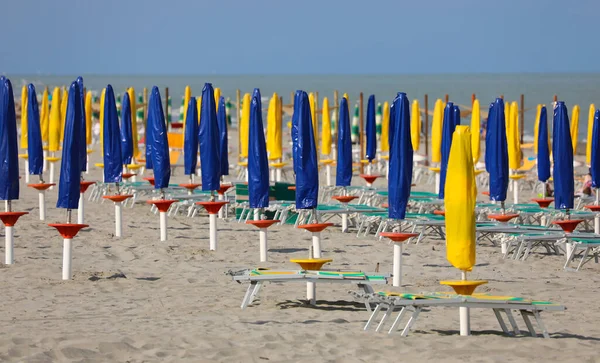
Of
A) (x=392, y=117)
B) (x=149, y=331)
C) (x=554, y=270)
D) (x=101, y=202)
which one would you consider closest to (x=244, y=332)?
(x=149, y=331)

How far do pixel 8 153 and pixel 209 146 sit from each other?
248 centimetres

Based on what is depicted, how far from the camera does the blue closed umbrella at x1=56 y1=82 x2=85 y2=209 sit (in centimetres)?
1060

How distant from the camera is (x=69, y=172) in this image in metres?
10.6

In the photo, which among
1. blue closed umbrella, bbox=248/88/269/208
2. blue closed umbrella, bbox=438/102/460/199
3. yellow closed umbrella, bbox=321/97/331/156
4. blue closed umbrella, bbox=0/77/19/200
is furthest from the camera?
yellow closed umbrella, bbox=321/97/331/156

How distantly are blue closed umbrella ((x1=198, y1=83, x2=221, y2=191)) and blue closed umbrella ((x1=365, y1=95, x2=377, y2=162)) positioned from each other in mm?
4537

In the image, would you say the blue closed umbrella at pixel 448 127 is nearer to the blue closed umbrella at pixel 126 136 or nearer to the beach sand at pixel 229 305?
the beach sand at pixel 229 305

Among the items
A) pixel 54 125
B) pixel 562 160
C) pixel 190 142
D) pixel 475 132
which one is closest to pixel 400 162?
pixel 562 160

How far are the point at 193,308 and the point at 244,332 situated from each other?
1.22m

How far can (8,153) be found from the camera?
11078 millimetres

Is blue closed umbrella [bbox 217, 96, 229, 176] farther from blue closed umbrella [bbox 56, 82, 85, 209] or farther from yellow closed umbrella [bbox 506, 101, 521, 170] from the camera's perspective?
yellow closed umbrella [bbox 506, 101, 521, 170]

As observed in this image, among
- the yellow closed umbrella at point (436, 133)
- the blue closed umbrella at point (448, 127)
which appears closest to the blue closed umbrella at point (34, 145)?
the blue closed umbrella at point (448, 127)

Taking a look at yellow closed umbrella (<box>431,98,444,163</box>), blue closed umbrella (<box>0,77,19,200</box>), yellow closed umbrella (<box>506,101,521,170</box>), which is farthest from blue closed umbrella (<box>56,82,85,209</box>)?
yellow closed umbrella (<box>431,98,444,163</box>)

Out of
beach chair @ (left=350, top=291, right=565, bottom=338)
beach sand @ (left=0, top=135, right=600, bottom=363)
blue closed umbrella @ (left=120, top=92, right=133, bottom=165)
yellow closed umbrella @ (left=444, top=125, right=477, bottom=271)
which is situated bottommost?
beach sand @ (left=0, top=135, right=600, bottom=363)

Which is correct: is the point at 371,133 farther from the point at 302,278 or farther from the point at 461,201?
the point at 461,201
